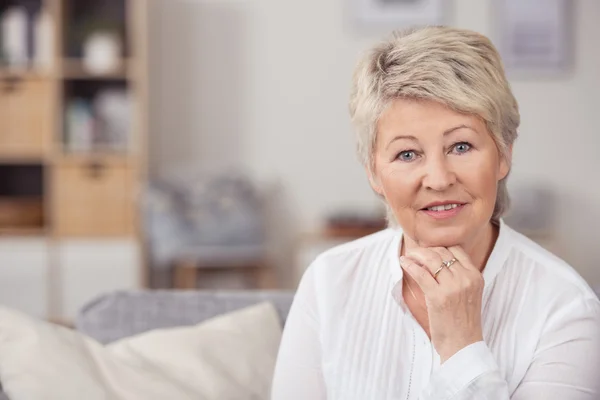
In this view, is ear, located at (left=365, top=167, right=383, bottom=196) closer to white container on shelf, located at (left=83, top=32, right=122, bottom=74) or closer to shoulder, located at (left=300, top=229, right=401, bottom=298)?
shoulder, located at (left=300, top=229, right=401, bottom=298)

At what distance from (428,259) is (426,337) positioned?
15 centimetres

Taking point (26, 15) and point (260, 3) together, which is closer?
point (26, 15)

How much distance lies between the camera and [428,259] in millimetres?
1274

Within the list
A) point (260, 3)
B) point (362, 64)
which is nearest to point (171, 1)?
point (260, 3)

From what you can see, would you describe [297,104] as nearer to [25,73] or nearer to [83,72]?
[83,72]

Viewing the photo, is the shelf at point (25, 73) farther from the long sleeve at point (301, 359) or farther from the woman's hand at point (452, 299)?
the woman's hand at point (452, 299)

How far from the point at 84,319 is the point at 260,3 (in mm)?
3581

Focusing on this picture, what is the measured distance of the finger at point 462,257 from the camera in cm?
126

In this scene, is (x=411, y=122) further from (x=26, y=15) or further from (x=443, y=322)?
(x=26, y=15)

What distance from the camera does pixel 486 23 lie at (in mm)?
5125

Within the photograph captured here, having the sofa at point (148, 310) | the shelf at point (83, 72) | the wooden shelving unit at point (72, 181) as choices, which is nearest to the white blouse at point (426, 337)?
the sofa at point (148, 310)

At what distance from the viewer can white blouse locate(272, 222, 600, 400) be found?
1219mm

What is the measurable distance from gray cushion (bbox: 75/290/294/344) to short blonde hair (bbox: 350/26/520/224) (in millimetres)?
584

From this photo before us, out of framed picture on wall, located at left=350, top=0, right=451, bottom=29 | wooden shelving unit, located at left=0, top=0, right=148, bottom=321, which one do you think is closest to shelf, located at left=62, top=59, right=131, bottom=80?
wooden shelving unit, located at left=0, top=0, right=148, bottom=321
